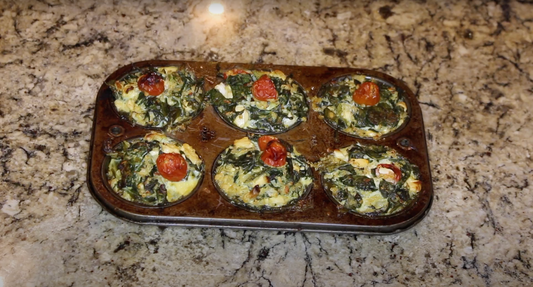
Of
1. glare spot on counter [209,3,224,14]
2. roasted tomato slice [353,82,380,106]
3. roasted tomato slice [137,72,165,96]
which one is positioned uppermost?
roasted tomato slice [137,72,165,96]

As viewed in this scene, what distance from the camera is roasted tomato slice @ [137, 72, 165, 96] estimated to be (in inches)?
158

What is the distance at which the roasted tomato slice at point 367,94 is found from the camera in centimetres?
414

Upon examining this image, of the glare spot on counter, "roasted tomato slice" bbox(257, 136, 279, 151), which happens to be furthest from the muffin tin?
the glare spot on counter

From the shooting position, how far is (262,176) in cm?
367

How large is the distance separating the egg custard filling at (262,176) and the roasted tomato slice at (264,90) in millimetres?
398

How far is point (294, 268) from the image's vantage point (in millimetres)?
3604

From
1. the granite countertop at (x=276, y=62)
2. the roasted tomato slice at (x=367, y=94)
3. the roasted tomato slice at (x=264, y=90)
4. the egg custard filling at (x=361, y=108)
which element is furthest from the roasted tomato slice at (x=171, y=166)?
the roasted tomato slice at (x=367, y=94)

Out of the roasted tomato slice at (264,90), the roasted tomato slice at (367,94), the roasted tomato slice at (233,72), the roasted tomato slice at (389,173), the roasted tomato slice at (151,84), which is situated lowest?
the roasted tomato slice at (389,173)

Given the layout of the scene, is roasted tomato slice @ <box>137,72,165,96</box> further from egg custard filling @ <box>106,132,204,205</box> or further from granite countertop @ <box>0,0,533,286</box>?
granite countertop @ <box>0,0,533,286</box>

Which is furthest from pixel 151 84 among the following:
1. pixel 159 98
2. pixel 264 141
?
pixel 264 141

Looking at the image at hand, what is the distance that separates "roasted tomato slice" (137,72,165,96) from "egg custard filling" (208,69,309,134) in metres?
0.37

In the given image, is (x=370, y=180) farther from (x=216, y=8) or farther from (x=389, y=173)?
(x=216, y=8)

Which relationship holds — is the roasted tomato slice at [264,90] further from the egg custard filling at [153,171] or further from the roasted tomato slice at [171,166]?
the roasted tomato slice at [171,166]

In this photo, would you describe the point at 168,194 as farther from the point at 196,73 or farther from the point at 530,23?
the point at 530,23
